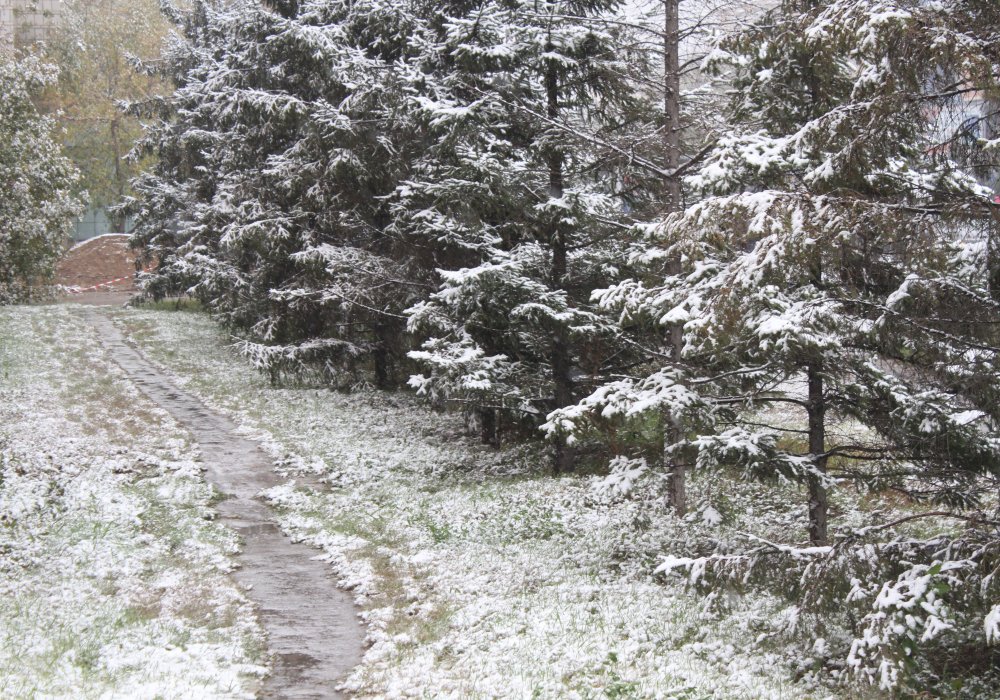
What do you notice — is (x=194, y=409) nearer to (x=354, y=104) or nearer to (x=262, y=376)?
(x=262, y=376)

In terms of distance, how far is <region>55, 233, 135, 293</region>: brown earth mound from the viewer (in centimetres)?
5441

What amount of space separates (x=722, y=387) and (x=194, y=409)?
14.2m

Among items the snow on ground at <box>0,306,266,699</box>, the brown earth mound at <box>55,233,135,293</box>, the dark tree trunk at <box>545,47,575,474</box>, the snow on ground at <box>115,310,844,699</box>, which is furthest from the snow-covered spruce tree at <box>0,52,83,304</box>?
the dark tree trunk at <box>545,47,575,474</box>

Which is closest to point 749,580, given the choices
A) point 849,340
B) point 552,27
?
point 849,340

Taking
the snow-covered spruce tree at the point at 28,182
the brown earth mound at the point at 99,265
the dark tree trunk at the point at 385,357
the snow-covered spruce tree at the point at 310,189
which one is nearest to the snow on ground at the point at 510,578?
the dark tree trunk at the point at 385,357

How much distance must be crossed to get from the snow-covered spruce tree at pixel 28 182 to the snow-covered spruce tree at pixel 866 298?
29.6 metres

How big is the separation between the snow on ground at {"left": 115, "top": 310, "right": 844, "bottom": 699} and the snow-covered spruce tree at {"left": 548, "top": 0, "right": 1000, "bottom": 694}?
40.5 inches

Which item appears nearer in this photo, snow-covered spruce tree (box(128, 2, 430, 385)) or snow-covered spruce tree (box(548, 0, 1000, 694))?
snow-covered spruce tree (box(548, 0, 1000, 694))

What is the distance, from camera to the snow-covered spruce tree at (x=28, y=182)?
29.6 meters

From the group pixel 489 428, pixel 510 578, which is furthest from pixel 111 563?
pixel 489 428

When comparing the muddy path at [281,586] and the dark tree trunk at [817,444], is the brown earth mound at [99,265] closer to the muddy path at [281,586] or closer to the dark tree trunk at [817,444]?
the muddy path at [281,586]

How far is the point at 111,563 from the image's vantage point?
35.1ft

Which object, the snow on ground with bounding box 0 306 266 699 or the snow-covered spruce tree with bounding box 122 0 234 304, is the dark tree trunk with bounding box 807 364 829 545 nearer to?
the snow on ground with bounding box 0 306 266 699

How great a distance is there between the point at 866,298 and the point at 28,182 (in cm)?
3320
